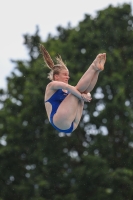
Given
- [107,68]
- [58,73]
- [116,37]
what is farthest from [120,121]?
[58,73]

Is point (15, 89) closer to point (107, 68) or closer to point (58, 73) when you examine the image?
point (107, 68)

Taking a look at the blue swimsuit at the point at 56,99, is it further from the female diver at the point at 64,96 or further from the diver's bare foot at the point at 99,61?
the diver's bare foot at the point at 99,61

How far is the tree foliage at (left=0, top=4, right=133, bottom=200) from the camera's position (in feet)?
56.5

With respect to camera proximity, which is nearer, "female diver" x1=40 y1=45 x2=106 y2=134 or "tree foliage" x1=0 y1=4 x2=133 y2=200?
"female diver" x1=40 y1=45 x2=106 y2=134

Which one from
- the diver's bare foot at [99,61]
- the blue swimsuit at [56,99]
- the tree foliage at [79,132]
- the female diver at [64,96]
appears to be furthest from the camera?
the tree foliage at [79,132]

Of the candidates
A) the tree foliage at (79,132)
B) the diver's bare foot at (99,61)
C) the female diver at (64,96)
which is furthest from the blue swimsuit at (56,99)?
the tree foliage at (79,132)

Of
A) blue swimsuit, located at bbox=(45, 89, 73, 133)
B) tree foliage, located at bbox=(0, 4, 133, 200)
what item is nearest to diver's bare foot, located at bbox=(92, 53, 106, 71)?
blue swimsuit, located at bbox=(45, 89, 73, 133)

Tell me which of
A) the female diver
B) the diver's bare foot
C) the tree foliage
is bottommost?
the tree foliage

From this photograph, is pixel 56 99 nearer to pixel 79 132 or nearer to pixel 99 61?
pixel 99 61

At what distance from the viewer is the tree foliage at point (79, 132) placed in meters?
17.2

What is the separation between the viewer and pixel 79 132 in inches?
736

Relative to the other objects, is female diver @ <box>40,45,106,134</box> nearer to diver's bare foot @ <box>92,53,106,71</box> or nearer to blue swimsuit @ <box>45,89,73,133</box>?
blue swimsuit @ <box>45,89,73,133</box>

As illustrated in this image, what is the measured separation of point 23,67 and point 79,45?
8.69 ft

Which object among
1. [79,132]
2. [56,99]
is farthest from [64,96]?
[79,132]
